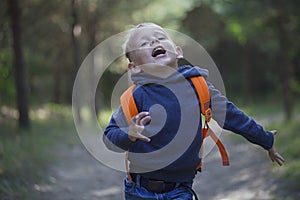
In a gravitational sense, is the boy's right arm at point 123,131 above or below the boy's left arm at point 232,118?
below

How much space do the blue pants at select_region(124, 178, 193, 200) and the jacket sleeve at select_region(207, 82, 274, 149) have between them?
1.45 ft

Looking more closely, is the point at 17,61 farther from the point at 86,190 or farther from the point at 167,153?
the point at 167,153

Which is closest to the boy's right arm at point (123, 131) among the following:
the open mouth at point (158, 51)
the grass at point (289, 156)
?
the open mouth at point (158, 51)

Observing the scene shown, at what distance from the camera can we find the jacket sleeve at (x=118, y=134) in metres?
2.87

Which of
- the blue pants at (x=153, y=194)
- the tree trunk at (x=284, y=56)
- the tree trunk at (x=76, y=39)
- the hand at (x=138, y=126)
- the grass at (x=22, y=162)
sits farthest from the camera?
the tree trunk at (x=76, y=39)

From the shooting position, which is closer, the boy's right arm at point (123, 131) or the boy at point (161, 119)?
the boy's right arm at point (123, 131)

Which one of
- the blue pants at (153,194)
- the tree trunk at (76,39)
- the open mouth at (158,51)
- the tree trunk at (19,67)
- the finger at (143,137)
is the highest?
the tree trunk at (76,39)

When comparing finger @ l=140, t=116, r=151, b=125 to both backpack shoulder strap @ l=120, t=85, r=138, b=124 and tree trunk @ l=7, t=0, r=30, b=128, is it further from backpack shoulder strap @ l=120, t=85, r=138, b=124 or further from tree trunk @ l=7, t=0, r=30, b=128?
tree trunk @ l=7, t=0, r=30, b=128

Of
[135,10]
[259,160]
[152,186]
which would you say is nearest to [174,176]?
[152,186]

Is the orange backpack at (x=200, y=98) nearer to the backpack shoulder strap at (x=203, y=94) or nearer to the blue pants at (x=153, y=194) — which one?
the backpack shoulder strap at (x=203, y=94)

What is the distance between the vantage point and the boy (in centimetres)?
298

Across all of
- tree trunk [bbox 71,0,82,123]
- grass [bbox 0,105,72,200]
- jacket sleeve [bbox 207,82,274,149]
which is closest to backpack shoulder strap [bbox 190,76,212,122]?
jacket sleeve [bbox 207,82,274,149]

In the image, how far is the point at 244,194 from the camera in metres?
7.59

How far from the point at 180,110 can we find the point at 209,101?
0.18 m
